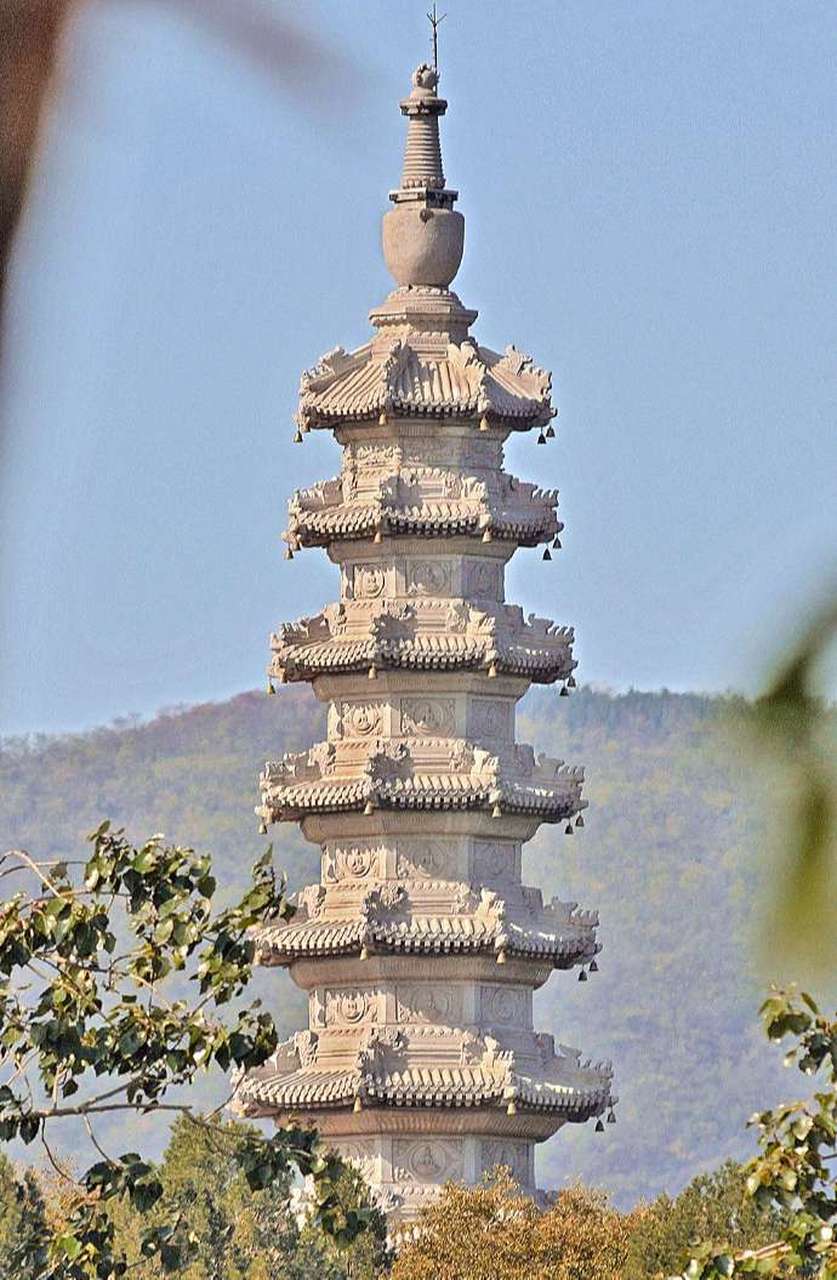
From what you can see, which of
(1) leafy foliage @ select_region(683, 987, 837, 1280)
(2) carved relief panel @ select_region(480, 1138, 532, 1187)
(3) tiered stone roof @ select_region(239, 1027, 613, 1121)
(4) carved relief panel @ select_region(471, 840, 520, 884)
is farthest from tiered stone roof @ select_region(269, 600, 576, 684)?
(1) leafy foliage @ select_region(683, 987, 837, 1280)

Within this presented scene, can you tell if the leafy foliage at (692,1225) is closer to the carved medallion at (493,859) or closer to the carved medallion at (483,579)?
the carved medallion at (493,859)

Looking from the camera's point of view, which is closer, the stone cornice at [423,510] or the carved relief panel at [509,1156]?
the carved relief panel at [509,1156]

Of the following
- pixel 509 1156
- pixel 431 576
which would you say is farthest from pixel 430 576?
pixel 509 1156

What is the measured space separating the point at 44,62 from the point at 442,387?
183 ft

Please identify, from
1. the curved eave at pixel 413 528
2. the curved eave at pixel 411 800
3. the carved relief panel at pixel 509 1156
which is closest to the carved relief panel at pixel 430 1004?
the carved relief panel at pixel 509 1156

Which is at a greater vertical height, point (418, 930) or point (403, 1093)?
point (418, 930)

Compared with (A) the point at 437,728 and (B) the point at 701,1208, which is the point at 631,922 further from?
(B) the point at 701,1208

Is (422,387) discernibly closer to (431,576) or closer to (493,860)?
(431,576)

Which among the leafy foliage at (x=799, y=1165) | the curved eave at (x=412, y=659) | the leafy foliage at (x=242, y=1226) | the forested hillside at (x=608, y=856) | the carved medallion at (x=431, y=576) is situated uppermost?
the forested hillside at (x=608, y=856)

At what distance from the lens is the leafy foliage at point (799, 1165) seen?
17781 millimetres

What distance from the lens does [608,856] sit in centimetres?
11512

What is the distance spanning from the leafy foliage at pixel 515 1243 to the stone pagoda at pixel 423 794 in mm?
5659

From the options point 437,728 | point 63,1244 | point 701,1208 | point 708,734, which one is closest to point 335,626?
point 437,728

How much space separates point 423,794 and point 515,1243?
11289mm
